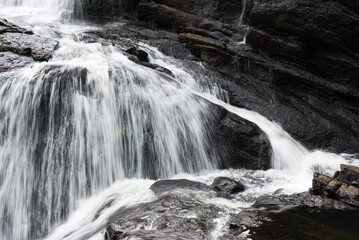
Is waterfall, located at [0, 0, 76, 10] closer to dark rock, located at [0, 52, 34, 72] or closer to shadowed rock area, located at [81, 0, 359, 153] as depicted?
shadowed rock area, located at [81, 0, 359, 153]

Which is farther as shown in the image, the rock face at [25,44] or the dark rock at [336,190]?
the rock face at [25,44]

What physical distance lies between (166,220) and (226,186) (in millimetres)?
1948

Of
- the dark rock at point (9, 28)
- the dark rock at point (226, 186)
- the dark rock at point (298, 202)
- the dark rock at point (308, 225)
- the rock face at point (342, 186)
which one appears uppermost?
the dark rock at point (9, 28)

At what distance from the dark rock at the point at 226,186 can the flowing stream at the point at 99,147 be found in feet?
0.76

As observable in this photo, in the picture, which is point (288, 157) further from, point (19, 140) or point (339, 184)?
point (19, 140)

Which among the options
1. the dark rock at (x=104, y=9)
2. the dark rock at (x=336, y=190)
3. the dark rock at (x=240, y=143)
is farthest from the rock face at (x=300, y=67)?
the dark rock at (x=104, y=9)

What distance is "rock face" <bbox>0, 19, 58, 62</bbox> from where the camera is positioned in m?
8.81

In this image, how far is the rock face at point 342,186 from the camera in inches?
232

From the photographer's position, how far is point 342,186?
6082 mm

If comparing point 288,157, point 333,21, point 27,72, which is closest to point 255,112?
point 288,157

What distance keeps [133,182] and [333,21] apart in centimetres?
656

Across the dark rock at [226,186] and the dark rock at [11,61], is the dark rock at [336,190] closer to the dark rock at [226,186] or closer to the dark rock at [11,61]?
the dark rock at [226,186]

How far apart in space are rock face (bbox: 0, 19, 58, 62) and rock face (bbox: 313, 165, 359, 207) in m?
6.98

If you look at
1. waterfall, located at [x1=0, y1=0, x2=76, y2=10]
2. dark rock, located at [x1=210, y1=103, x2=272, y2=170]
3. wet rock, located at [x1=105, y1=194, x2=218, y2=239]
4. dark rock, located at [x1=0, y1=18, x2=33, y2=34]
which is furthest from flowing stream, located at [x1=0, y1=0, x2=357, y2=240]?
waterfall, located at [x1=0, y1=0, x2=76, y2=10]
